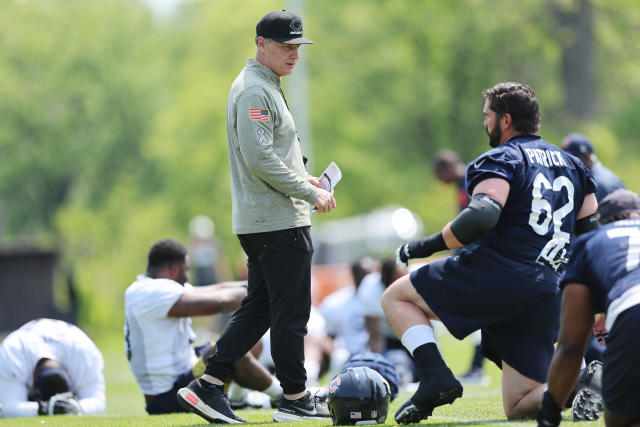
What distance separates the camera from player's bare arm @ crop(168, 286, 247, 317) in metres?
7.17

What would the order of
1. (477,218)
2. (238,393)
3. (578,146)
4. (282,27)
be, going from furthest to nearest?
(578,146), (238,393), (282,27), (477,218)

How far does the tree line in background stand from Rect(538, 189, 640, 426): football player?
22.8 meters

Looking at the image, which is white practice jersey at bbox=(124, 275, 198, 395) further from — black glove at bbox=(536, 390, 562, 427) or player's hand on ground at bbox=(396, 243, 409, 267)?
black glove at bbox=(536, 390, 562, 427)

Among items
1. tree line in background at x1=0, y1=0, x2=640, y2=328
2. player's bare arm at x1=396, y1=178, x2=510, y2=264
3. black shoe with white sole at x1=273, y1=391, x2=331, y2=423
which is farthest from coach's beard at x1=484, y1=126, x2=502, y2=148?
tree line in background at x1=0, y1=0, x2=640, y2=328

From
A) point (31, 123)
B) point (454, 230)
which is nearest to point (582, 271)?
point (454, 230)

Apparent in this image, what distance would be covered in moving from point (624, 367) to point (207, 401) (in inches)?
107

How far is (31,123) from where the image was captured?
41875 mm

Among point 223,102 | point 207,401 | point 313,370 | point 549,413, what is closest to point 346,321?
point 313,370

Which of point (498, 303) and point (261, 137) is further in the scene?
point (261, 137)

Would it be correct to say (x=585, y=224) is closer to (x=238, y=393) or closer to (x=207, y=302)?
(x=207, y=302)

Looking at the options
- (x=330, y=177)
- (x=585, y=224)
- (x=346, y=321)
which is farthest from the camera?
(x=346, y=321)

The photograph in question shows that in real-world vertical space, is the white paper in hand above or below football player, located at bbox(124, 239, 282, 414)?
above

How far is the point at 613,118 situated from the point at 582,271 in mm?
26536

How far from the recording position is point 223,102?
35000mm
